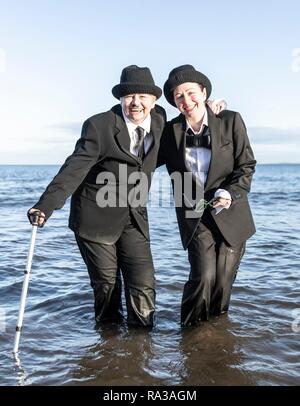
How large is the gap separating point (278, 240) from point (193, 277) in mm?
6232

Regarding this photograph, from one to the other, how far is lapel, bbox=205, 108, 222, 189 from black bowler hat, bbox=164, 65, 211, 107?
A: 0.33 m

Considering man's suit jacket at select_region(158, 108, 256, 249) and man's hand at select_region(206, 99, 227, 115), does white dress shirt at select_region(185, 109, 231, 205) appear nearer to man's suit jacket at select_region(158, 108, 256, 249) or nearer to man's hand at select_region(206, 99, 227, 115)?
man's suit jacket at select_region(158, 108, 256, 249)

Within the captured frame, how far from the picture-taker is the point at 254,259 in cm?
924

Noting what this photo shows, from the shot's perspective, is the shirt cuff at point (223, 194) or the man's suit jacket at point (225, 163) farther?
the man's suit jacket at point (225, 163)

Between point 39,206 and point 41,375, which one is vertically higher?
point 39,206

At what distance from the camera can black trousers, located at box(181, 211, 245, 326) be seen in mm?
5293

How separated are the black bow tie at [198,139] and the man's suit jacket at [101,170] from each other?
291mm

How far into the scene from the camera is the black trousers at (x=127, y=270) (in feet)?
17.5

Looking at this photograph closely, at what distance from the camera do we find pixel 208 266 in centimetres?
528

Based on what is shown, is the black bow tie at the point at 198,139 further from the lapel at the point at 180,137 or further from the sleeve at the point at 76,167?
the sleeve at the point at 76,167

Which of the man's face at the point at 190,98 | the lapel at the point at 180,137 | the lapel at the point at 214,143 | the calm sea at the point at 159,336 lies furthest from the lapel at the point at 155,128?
the calm sea at the point at 159,336
